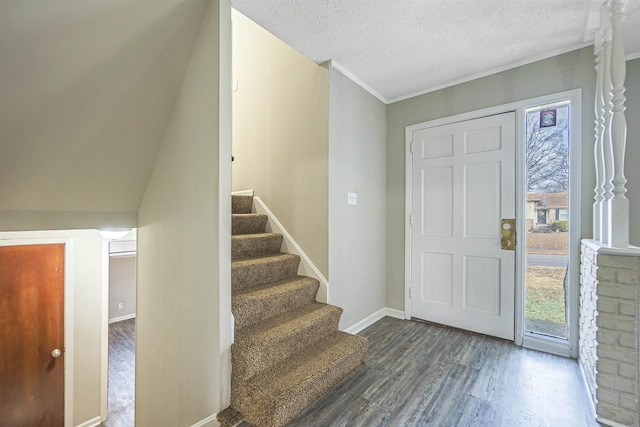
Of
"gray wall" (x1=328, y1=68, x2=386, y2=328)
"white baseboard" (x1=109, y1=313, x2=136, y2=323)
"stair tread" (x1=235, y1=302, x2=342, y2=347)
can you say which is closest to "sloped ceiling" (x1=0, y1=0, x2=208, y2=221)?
"gray wall" (x1=328, y1=68, x2=386, y2=328)

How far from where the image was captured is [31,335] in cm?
298

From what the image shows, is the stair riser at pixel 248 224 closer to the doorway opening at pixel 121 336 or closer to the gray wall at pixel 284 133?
the gray wall at pixel 284 133

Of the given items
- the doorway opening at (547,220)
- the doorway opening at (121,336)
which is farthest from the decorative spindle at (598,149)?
the doorway opening at (121,336)

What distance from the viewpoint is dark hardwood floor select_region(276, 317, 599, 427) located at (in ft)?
5.04

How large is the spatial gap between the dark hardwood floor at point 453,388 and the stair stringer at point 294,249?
644 millimetres

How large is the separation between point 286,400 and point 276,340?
34 cm

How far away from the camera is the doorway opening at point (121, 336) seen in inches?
143

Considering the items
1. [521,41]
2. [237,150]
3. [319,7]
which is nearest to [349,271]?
[237,150]

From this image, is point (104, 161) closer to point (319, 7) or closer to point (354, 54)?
point (319, 7)

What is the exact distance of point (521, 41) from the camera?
207cm

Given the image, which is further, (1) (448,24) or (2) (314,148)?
(2) (314,148)

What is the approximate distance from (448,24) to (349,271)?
2.08m

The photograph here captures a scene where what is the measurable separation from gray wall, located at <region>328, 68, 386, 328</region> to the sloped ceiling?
1304 mm

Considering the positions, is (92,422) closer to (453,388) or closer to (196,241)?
(196,241)
